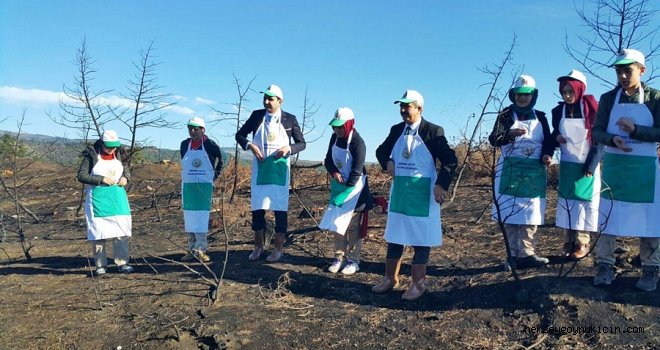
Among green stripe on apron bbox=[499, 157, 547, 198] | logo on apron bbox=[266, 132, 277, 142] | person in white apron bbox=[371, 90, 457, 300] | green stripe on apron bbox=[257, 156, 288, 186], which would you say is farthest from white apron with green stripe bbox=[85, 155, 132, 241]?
green stripe on apron bbox=[499, 157, 547, 198]

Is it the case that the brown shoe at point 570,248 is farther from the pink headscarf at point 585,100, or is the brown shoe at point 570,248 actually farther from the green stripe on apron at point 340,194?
the green stripe on apron at point 340,194

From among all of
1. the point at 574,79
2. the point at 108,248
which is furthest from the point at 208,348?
the point at 108,248

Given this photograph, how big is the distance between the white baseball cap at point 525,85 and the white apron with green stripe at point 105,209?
443 centimetres

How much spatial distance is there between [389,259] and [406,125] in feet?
4.02

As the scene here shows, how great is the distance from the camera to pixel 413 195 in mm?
4406

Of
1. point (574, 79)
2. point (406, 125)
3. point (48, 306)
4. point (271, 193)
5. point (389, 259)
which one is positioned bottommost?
point (48, 306)

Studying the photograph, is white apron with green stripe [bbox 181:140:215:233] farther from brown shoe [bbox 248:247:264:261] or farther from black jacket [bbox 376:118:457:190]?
black jacket [bbox 376:118:457:190]

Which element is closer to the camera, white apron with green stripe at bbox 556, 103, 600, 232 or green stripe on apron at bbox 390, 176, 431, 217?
green stripe on apron at bbox 390, 176, 431, 217

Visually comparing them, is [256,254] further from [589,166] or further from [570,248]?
[589,166]

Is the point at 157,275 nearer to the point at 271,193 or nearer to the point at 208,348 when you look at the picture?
the point at 271,193

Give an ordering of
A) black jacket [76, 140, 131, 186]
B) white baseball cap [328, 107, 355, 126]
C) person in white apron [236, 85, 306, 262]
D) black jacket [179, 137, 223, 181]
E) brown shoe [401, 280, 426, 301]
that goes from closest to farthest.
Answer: brown shoe [401, 280, 426, 301], white baseball cap [328, 107, 355, 126], black jacket [76, 140, 131, 186], person in white apron [236, 85, 306, 262], black jacket [179, 137, 223, 181]

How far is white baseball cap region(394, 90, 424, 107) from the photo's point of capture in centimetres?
430

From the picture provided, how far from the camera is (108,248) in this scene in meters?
7.66

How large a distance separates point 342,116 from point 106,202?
9.52ft
